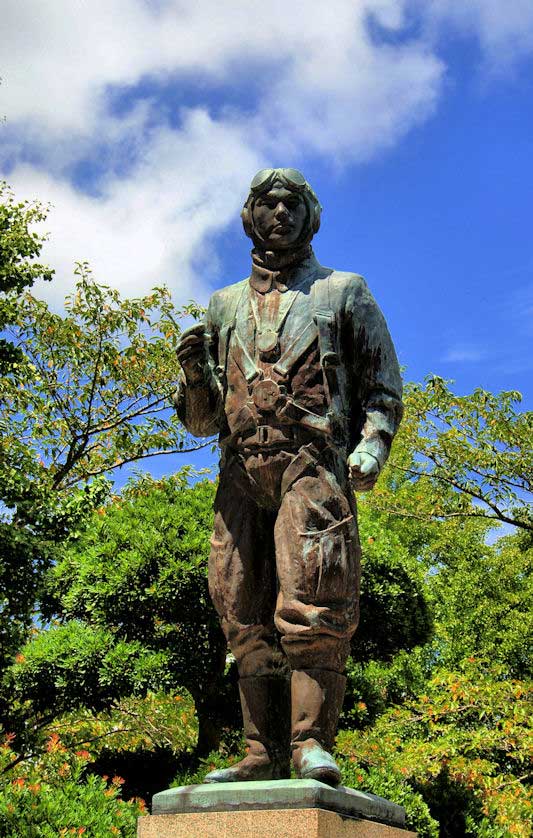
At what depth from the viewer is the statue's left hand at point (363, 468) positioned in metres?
3.78

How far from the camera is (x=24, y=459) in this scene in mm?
11062

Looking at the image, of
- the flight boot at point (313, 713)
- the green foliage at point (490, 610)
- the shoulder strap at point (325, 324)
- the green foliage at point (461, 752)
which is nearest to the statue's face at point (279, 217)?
the shoulder strap at point (325, 324)

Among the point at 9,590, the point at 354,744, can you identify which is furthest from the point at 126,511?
the point at 354,744

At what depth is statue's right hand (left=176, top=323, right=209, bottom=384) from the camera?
424 centimetres

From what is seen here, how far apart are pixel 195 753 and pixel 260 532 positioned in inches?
277

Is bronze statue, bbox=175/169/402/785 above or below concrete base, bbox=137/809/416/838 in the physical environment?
above

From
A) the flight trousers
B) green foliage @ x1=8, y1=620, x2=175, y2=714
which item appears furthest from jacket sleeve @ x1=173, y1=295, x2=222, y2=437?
green foliage @ x1=8, y1=620, x2=175, y2=714

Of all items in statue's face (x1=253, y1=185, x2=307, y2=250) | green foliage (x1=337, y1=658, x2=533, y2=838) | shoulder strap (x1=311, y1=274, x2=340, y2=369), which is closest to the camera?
shoulder strap (x1=311, y1=274, x2=340, y2=369)

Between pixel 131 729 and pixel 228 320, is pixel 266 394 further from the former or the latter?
pixel 131 729

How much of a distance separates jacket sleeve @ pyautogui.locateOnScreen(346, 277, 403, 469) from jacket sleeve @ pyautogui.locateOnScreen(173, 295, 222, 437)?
0.60 meters

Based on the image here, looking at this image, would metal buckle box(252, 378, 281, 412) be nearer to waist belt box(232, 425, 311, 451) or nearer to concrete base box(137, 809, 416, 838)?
waist belt box(232, 425, 311, 451)

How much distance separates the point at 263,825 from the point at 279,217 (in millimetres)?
2362

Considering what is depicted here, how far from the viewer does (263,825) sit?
3.28m

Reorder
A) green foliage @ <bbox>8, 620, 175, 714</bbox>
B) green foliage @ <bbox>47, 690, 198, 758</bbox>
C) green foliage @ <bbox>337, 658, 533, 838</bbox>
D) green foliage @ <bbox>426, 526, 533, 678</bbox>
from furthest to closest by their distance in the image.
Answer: green foliage @ <bbox>426, 526, 533, 678</bbox> → green foliage @ <bbox>47, 690, 198, 758</bbox> → green foliage @ <bbox>337, 658, 533, 838</bbox> → green foliage @ <bbox>8, 620, 175, 714</bbox>
